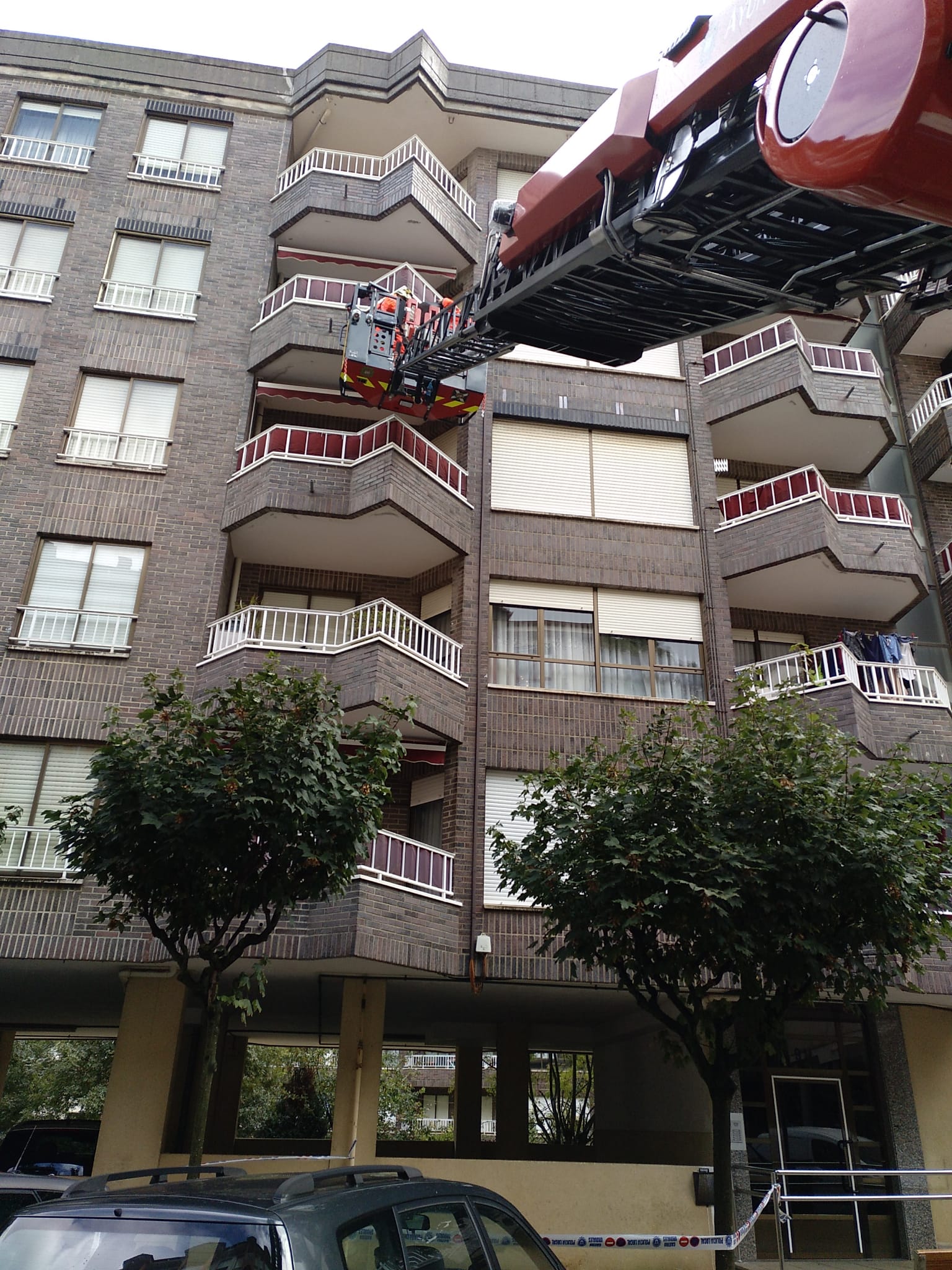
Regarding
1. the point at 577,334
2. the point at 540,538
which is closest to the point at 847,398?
the point at 540,538

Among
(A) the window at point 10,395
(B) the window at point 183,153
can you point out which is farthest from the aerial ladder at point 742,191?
(B) the window at point 183,153

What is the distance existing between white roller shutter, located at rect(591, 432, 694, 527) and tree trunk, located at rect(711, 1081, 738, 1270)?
1046cm

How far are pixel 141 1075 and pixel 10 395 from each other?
11307 mm

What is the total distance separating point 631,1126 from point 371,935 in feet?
25.5

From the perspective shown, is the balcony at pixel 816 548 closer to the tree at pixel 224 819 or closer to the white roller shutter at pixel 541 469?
the white roller shutter at pixel 541 469

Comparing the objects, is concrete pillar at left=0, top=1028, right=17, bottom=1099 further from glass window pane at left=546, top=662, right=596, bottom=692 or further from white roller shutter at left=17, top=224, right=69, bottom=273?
white roller shutter at left=17, top=224, right=69, bottom=273

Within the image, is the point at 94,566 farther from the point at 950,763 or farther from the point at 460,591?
the point at 950,763

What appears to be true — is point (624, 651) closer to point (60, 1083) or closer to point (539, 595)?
point (539, 595)

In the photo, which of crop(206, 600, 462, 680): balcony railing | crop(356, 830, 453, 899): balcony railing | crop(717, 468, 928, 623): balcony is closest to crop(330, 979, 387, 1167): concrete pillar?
crop(356, 830, 453, 899): balcony railing

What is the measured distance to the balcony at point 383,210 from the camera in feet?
62.4

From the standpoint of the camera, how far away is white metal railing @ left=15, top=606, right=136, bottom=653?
15.4 metres

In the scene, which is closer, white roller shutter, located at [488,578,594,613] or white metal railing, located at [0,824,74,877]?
white metal railing, located at [0,824,74,877]

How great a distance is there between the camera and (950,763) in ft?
48.7

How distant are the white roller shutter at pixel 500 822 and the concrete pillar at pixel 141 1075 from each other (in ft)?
14.8
